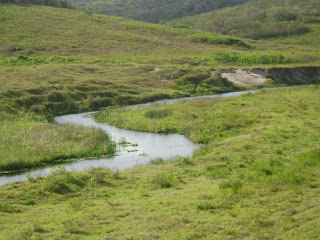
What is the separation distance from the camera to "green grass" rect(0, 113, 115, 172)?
29.5 meters

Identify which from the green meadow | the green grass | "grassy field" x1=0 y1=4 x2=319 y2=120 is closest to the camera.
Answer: the green meadow

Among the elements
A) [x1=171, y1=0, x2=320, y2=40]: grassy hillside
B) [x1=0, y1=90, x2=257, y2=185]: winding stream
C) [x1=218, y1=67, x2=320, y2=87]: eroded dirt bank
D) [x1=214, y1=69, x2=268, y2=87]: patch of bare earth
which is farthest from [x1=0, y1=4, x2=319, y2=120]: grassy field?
[x1=171, y1=0, x2=320, y2=40]: grassy hillside

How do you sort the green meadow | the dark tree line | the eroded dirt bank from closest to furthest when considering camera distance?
the green meadow, the eroded dirt bank, the dark tree line

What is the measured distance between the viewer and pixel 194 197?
20203mm

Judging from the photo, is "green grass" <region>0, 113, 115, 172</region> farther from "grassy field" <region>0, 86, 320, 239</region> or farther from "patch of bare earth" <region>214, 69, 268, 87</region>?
"patch of bare earth" <region>214, 69, 268, 87</region>

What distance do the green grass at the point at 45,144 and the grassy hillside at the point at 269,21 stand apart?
10339 cm

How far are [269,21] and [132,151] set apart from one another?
139m

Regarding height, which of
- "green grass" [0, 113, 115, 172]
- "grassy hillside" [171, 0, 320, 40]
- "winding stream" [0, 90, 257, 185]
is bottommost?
"winding stream" [0, 90, 257, 185]

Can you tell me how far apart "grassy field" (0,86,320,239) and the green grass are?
5820 mm

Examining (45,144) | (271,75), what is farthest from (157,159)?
(271,75)

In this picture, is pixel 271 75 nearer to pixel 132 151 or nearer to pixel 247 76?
pixel 247 76

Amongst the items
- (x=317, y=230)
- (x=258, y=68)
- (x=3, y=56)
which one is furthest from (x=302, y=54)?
(x=317, y=230)

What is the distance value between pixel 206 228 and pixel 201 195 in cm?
402

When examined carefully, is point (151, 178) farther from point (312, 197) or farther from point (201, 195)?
point (312, 197)
